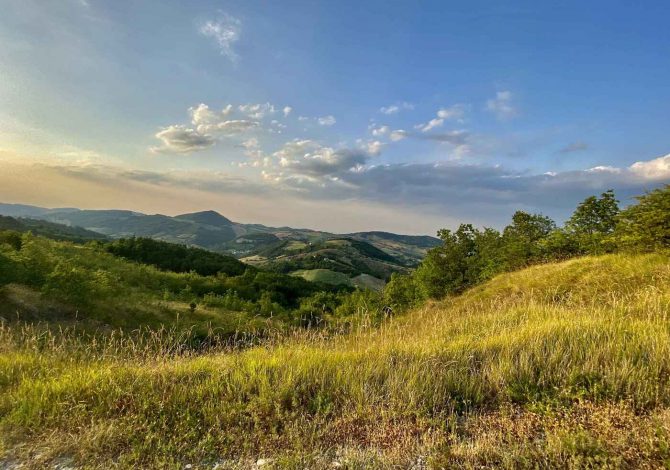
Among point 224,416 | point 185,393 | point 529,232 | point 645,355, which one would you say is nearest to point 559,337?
point 645,355

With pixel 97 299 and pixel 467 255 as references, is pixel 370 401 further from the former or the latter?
pixel 467 255

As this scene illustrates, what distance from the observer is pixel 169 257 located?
81625 millimetres

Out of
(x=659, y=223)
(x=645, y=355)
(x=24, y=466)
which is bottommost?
(x=24, y=466)

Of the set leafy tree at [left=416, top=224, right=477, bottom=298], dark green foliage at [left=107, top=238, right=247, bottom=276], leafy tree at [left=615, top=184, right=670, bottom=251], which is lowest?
dark green foliage at [left=107, top=238, right=247, bottom=276]

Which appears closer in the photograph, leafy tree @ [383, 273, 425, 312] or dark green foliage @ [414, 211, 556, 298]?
dark green foliage @ [414, 211, 556, 298]

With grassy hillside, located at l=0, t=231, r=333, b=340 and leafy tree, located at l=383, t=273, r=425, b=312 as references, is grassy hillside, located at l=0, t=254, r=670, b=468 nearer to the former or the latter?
grassy hillside, located at l=0, t=231, r=333, b=340

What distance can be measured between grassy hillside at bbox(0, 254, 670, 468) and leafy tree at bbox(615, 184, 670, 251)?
46.1ft

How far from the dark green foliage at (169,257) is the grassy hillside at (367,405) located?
240 feet

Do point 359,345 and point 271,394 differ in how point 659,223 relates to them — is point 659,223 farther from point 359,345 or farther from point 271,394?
point 271,394

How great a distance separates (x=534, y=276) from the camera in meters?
21.2

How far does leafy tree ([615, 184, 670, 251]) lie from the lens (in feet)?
54.2

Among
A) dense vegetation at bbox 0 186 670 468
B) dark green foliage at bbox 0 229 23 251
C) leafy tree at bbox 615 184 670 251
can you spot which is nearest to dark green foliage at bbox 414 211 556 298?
leafy tree at bbox 615 184 670 251

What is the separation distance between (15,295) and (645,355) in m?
25.0

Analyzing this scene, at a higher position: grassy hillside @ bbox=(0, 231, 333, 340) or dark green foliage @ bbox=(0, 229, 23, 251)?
dark green foliage @ bbox=(0, 229, 23, 251)
